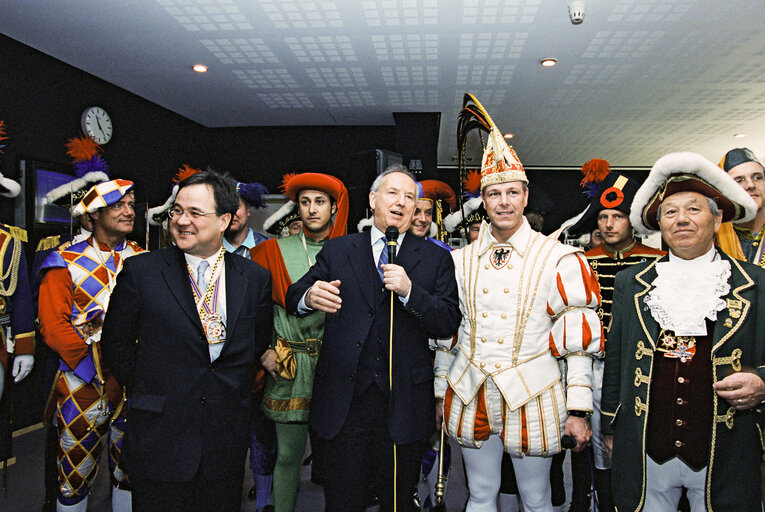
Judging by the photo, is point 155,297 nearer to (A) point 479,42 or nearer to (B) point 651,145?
(A) point 479,42

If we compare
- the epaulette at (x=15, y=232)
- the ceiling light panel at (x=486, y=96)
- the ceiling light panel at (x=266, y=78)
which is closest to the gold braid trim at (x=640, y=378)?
the epaulette at (x=15, y=232)

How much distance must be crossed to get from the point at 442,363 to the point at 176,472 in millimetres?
1143

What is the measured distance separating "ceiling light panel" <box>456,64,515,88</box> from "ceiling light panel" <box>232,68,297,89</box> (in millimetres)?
2036

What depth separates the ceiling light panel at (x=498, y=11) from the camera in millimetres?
3967

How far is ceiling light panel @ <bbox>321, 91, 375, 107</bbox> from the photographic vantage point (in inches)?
242

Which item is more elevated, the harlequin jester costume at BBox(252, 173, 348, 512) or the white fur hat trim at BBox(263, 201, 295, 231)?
the white fur hat trim at BBox(263, 201, 295, 231)

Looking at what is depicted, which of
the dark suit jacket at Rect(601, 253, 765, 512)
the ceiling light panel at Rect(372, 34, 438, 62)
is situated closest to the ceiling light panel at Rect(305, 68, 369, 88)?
the ceiling light panel at Rect(372, 34, 438, 62)

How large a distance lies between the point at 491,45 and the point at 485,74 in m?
0.74

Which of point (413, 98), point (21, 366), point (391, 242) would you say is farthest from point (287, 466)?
point (413, 98)

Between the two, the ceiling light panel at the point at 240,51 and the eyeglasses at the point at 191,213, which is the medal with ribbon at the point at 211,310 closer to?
the eyeglasses at the point at 191,213

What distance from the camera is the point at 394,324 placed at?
1888 millimetres

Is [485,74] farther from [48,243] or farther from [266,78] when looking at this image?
[48,243]

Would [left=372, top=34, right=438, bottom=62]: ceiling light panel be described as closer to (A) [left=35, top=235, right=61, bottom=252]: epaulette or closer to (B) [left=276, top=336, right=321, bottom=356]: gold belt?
(B) [left=276, top=336, right=321, bottom=356]: gold belt

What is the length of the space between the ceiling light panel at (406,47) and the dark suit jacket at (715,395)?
3.51 m
